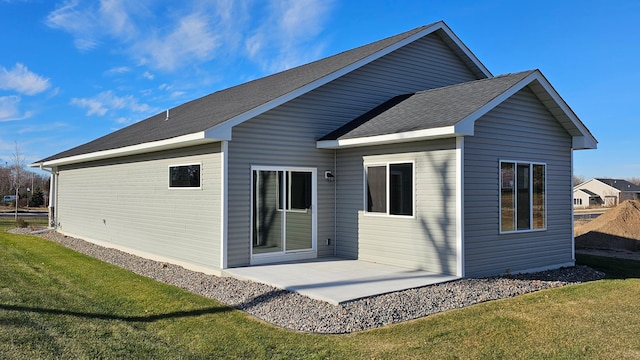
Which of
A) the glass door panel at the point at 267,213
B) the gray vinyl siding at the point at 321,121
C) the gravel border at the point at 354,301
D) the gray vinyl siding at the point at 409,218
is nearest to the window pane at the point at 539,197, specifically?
the gravel border at the point at 354,301

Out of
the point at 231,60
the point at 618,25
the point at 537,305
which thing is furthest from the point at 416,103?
the point at 231,60

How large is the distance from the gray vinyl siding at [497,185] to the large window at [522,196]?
0.15m

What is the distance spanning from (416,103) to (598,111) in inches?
683

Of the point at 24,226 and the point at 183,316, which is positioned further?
the point at 24,226

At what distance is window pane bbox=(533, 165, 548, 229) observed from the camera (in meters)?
9.71

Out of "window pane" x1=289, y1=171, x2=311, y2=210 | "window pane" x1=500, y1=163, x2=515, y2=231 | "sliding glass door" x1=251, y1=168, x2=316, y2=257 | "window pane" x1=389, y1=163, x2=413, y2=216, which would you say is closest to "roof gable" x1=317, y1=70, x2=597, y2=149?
"window pane" x1=389, y1=163, x2=413, y2=216

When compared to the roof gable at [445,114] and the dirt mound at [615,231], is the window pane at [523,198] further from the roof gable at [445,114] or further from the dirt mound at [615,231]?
the dirt mound at [615,231]

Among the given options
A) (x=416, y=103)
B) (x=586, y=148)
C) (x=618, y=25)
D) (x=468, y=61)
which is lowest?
(x=586, y=148)

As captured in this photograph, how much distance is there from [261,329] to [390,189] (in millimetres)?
4769

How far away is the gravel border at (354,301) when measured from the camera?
5.83 meters

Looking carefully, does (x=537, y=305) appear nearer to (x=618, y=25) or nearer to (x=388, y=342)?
(x=388, y=342)

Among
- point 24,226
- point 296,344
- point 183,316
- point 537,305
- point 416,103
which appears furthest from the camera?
point 24,226

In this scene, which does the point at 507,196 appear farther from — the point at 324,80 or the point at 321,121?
the point at 324,80

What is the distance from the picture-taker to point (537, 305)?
22.3 ft
